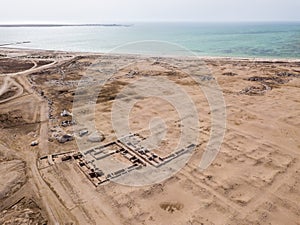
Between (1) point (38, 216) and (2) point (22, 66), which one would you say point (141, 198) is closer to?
(1) point (38, 216)

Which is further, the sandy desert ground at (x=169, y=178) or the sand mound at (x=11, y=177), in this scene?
the sand mound at (x=11, y=177)

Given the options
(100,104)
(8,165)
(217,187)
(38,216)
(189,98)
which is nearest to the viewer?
(38,216)

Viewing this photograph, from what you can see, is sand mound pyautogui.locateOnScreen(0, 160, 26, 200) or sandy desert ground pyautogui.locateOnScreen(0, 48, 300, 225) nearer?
sandy desert ground pyautogui.locateOnScreen(0, 48, 300, 225)

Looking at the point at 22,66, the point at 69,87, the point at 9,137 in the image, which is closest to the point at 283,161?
the point at 9,137

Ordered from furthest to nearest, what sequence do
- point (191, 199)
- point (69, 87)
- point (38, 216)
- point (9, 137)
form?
1. point (69, 87)
2. point (9, 137)
3. point (191, 199)
4. point (38, 216)

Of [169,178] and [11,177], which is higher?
[169,178]

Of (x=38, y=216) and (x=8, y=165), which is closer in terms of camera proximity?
(x=38, y=216)

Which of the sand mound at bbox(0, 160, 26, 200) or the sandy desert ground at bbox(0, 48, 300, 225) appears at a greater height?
the sandy desert ground at bbox(0, 48, 300, 225)

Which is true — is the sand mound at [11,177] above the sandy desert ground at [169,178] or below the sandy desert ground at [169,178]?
below
